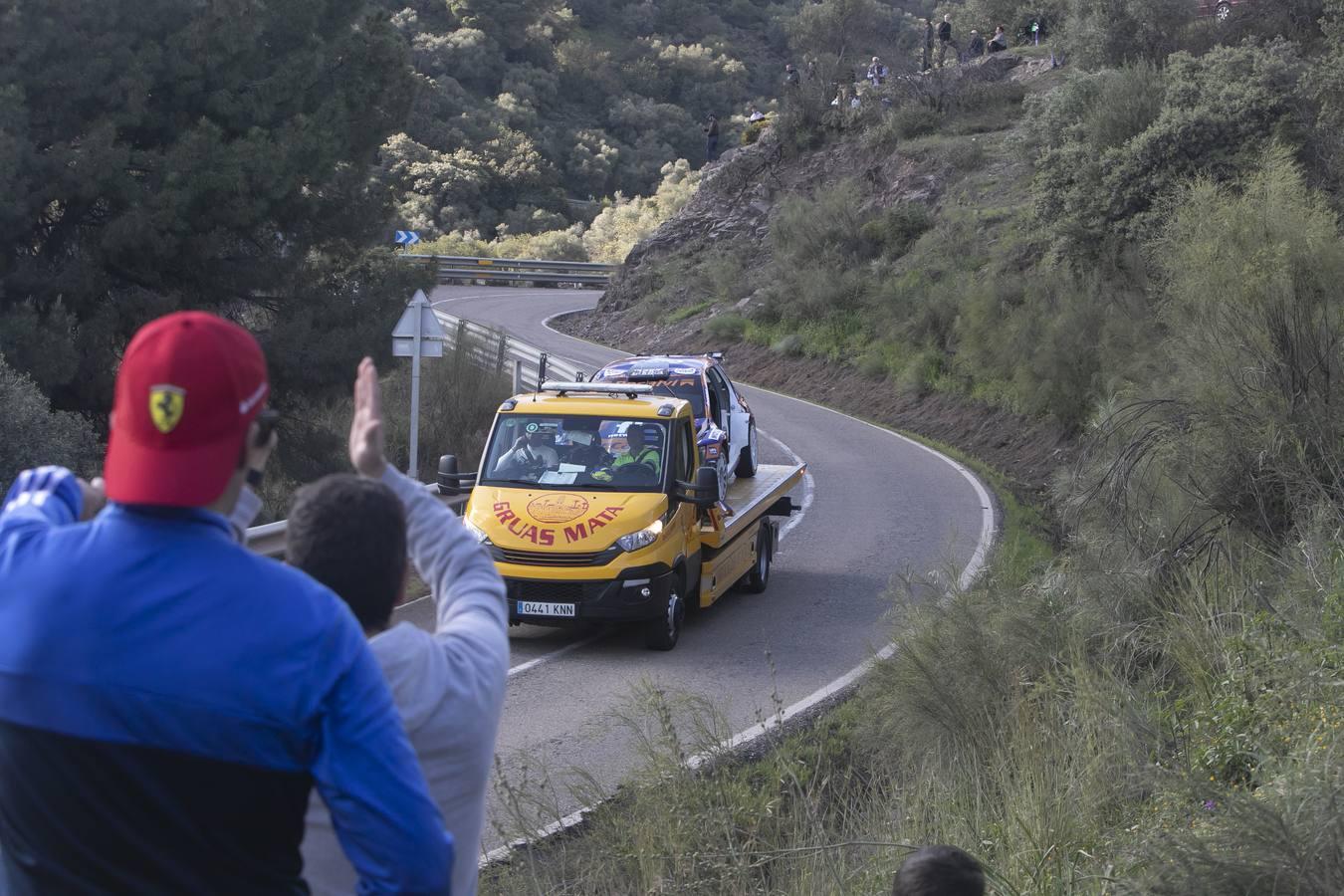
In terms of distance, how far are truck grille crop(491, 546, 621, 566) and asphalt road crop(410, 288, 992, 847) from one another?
79cm

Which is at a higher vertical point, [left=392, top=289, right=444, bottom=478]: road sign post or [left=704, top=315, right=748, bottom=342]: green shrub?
[left=392, top=289, right=444, bottom=478]: road sign post

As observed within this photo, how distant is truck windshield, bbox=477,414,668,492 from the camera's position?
11.9 metres

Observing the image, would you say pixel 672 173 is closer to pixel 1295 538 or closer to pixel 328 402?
pixel 328 402

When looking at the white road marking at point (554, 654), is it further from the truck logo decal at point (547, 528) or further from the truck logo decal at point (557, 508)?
the truck logo decal at point (557, 508)

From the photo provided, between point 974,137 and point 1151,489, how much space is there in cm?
3481

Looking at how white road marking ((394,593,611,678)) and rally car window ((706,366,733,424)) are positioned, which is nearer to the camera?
white road marking ((394,593,611,678))

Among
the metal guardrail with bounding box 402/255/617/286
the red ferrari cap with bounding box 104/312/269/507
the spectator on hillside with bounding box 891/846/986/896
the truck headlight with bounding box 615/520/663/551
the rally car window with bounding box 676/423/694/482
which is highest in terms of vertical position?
the red ferrari cap with bounding box 104/312/269/507

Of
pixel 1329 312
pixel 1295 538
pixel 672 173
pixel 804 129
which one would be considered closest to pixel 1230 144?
pixel 1329 312

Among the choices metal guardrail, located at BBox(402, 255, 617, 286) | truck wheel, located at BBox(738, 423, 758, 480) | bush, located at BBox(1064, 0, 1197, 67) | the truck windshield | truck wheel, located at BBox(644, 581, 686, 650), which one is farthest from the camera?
metal guardrail, located at BBox(402, 255, 617, 286)

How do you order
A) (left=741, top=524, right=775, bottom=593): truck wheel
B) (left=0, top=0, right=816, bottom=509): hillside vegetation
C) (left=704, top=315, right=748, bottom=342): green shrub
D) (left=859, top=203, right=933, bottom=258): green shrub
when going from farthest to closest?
1. (left=859, top=203, right=933, bottom=258): green shrub
2. (left=704, top=315, right=748, bottom=342): green shrub
3. (left=0, top=0, right=816, bottom=509): hillside vegetation
4. (left=741, top=524, right=775, bottom=593): truck wheel

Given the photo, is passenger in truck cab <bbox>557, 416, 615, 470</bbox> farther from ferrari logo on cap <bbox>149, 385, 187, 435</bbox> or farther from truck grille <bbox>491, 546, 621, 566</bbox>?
ferrari logo on cap <bbox>149, 385, 187, 435</bbox>

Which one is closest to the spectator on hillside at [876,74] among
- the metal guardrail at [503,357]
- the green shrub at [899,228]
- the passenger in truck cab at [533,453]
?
the green shrub at [899,228]

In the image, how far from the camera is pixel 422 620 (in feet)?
39.3

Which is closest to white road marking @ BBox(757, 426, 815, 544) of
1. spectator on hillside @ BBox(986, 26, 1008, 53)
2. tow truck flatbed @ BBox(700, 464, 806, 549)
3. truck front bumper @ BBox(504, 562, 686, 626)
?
tow truck flatbed @ BBox(700, 464, 806, 549)
